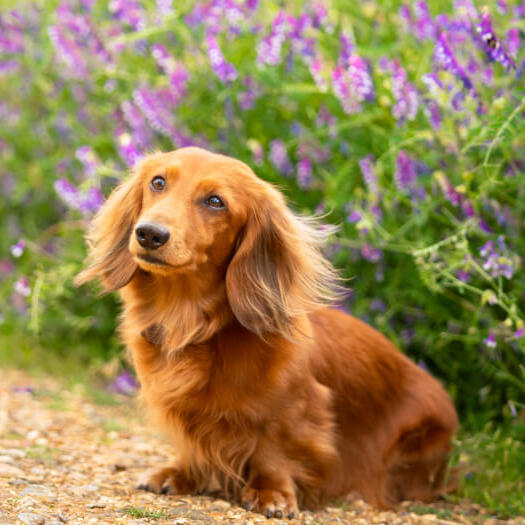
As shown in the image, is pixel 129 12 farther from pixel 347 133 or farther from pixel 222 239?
pixel 222 239

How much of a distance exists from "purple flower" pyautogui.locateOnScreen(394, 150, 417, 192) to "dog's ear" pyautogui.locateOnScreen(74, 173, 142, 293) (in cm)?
111

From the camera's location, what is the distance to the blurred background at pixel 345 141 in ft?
11.3

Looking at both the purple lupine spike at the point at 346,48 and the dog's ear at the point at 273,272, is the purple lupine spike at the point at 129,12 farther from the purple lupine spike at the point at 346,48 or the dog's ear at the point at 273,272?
the dog's ear at the point at 273,272

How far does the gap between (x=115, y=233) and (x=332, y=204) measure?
1087mm

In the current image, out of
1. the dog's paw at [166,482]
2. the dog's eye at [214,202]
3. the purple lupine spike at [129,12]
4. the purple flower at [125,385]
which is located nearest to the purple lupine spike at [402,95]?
the dog's eye at [214,202]

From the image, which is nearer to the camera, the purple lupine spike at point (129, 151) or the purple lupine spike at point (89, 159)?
the purple lupine spike at point (129, 151)

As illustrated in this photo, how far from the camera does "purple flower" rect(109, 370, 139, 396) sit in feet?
14.7

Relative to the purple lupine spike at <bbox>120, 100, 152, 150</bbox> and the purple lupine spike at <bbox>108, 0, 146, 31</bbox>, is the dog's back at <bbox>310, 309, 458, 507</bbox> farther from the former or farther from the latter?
the purple lupine spike at <bbox>108, 0, 146, 31</bbox>

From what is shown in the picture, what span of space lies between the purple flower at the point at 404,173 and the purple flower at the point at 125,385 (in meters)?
1.82

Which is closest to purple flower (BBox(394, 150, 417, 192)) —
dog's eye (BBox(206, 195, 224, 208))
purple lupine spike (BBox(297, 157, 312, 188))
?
purple lupine spike (BBox(297, 157, 312, 188))

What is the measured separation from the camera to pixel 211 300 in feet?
9.53

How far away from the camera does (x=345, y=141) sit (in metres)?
4.04

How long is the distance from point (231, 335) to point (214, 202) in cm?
46

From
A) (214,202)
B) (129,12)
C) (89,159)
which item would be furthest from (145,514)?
(129,12)
